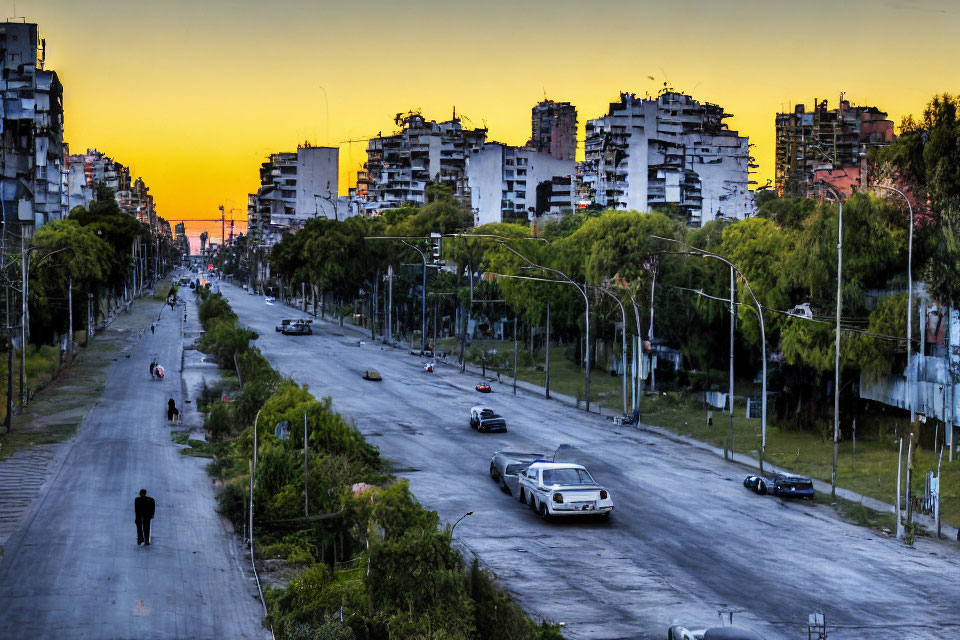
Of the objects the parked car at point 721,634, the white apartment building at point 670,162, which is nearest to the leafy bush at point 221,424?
the parked car at point 721,634

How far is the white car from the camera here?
32375 mm

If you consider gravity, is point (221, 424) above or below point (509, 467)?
below

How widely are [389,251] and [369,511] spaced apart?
94.9m

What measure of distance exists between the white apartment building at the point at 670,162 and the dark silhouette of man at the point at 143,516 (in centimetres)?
12185

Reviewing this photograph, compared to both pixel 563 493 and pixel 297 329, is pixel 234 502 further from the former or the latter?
pixel 297 329

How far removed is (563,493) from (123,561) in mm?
12236

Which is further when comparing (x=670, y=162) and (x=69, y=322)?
(x=670, y=162)

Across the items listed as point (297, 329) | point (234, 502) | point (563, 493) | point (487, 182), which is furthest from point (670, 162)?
point (234, 502)

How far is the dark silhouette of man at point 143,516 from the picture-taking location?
27.1 metres

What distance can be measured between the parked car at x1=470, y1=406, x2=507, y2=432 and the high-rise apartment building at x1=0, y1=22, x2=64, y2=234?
48.3 metres

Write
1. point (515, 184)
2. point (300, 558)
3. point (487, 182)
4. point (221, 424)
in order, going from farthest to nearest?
point (515, 184) < point (487, 182) < point (221, 424) < point (300, 558)

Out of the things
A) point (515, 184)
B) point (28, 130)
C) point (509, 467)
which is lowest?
point (509, 467)

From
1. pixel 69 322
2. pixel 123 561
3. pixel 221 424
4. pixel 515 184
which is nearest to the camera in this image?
pixel 123 561

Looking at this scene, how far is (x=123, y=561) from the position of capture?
85.7 feet
